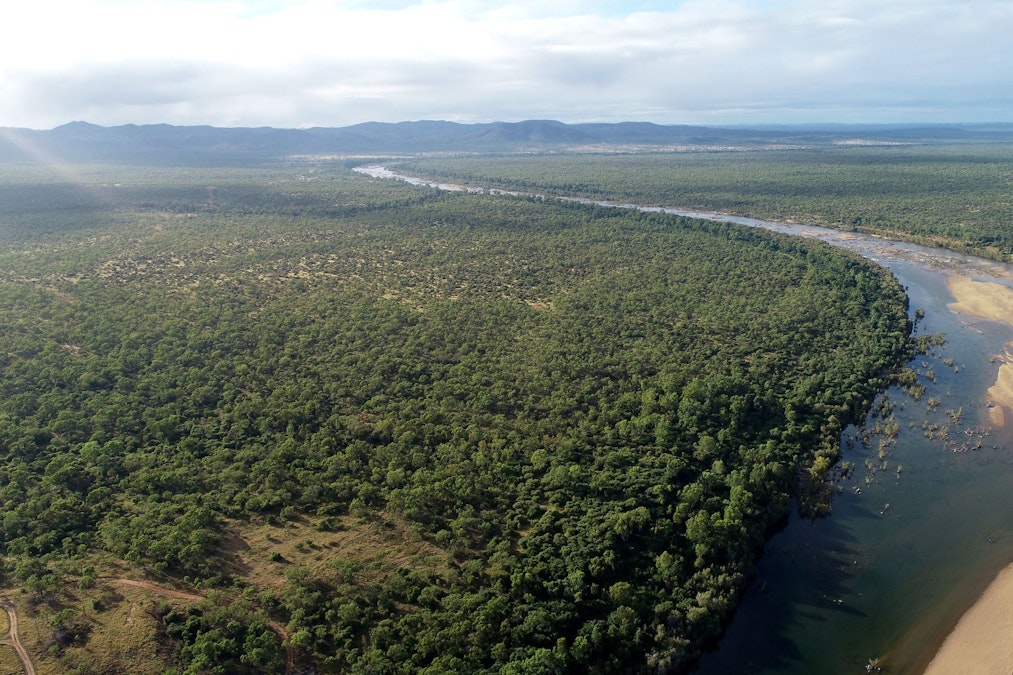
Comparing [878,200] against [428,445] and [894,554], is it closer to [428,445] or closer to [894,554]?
[894,554]

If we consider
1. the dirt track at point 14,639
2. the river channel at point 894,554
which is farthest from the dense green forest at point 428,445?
the river channel at point 894,554

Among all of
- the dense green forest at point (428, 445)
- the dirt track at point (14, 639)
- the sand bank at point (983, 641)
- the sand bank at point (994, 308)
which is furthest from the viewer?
the sand bank at point (994, 308)

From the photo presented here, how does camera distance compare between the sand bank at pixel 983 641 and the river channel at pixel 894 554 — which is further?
the river channel at pixel 894 554

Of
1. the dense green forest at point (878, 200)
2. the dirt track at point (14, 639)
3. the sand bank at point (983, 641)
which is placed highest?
the dense green forest at point (878, 200)

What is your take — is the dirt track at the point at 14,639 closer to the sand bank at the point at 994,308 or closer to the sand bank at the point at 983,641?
the sand bank at the point at 983,641

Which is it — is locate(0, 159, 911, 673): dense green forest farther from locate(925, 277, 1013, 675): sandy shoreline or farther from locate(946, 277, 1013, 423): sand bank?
locate(925, 277, 1013, 675): sandy shoreline

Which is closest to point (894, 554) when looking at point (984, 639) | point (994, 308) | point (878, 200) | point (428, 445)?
point (984, 639)

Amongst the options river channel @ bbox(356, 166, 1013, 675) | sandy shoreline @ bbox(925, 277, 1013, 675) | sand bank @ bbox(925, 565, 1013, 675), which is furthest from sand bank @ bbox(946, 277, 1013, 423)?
sand bank @ bbox(925, 565, 1013, 675)
